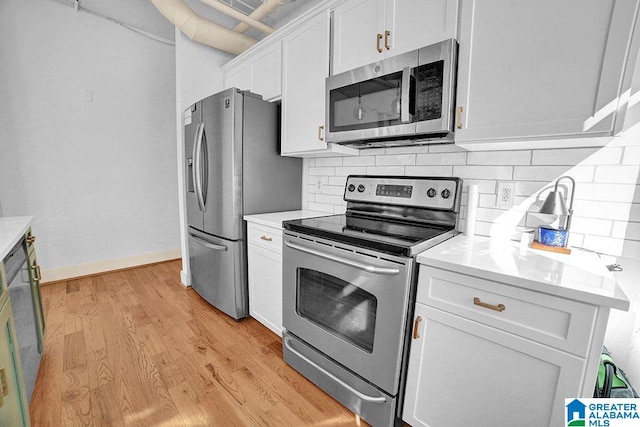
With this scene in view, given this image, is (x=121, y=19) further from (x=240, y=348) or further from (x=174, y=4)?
(x=240, y=348)

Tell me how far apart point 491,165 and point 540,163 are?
21 cm


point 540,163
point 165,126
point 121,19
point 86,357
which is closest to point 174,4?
point 121,19

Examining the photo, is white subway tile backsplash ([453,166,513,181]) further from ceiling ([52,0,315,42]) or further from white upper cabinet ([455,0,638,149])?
ceiling ([52,0,315,42])

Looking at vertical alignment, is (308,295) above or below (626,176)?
below

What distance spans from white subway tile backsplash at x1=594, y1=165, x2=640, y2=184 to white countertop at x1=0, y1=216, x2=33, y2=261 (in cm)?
244

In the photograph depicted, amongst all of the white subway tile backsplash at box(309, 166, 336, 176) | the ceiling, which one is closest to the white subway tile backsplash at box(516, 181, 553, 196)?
the white subway tile backsplash at box(309, 166, 336, 176)

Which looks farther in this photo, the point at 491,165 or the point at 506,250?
the point at 491,165

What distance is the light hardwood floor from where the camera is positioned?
1373 mm

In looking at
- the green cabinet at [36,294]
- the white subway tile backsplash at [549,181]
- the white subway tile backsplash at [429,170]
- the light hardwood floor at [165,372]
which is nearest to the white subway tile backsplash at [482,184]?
the white subway tile backsplash at [549,181]

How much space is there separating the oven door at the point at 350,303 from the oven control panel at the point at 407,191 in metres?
0.59

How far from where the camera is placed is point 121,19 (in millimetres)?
3047

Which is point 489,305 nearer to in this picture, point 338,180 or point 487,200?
point 487,200

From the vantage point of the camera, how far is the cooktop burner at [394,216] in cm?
124

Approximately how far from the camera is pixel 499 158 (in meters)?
1.42
